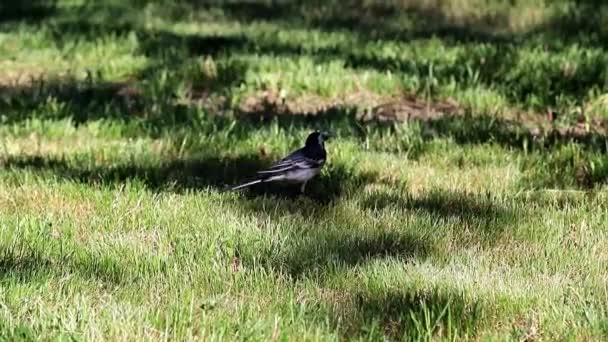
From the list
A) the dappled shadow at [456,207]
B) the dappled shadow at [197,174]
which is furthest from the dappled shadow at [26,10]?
the dappled shadow at [456,207]

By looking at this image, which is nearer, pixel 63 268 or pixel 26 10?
pixel 63 268

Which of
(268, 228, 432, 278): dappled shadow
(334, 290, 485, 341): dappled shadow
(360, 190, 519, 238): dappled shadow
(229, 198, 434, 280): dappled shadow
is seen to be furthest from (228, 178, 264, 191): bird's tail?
(334, 290, 485, 341): dappled shadow

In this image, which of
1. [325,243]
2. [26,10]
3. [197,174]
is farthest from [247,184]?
[26,10]

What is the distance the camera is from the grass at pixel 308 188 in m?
3.33

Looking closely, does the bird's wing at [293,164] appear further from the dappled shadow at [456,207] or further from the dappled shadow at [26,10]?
the dappled shadow at [26,10]

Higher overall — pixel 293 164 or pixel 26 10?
pixel 293 164

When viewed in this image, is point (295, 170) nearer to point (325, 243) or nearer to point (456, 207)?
point (456, 207)

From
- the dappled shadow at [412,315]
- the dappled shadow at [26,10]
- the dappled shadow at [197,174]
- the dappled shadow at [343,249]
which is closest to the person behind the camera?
the dappled shadow at [412,315]

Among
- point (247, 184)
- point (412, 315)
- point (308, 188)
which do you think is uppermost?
point (412, 315)

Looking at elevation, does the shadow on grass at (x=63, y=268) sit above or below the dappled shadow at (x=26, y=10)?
above

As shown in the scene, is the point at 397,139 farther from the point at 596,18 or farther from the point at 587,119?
the point at 596,18

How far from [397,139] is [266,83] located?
2631mm

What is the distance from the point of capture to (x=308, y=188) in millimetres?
5527

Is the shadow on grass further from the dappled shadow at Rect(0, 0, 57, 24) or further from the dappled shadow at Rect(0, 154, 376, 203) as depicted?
the dappled shadow at Rect(0, 0, 57, 24)
